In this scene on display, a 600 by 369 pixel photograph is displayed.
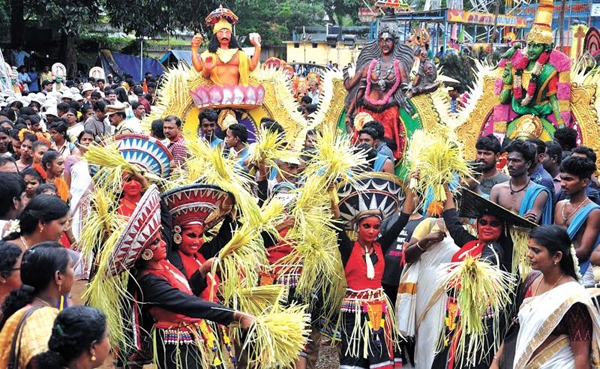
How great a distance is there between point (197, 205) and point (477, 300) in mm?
1713

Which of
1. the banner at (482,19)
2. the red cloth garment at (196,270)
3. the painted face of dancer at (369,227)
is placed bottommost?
the red cloth garment at (196,270)

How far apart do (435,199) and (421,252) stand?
51cm

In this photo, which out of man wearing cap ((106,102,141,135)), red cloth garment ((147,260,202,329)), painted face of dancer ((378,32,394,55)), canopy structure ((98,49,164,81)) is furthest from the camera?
canopy structure ((98,49,164,81))

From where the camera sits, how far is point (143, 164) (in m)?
5.32

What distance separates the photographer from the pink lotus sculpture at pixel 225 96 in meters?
11.3

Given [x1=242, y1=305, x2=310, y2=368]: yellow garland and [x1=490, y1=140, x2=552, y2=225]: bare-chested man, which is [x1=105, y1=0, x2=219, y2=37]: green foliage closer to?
[x1=490, y1=140, x2=552, y2=225]: bare-chested man

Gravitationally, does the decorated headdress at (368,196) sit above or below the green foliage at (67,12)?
below

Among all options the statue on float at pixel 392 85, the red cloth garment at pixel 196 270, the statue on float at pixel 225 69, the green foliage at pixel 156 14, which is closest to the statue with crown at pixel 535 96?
the statue on float at pixel 392 85

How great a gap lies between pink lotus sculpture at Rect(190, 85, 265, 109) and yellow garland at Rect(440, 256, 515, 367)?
6595 mm

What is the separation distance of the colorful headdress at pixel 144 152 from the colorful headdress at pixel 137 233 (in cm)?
97

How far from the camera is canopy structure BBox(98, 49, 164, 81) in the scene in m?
28.7

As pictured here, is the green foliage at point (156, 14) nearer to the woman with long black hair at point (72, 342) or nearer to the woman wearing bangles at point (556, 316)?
the woman wearing bangles at point (556, 316)

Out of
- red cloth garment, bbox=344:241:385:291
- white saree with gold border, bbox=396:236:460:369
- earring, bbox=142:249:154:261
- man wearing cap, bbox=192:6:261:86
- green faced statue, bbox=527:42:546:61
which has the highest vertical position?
green faced statue, bbox=527:42:546:61

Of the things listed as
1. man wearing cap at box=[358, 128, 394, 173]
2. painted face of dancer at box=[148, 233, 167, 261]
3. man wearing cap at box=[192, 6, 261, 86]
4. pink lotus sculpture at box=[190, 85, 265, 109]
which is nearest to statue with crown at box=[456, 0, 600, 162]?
man wearing cap at box=[358, 128, 394, 173]
